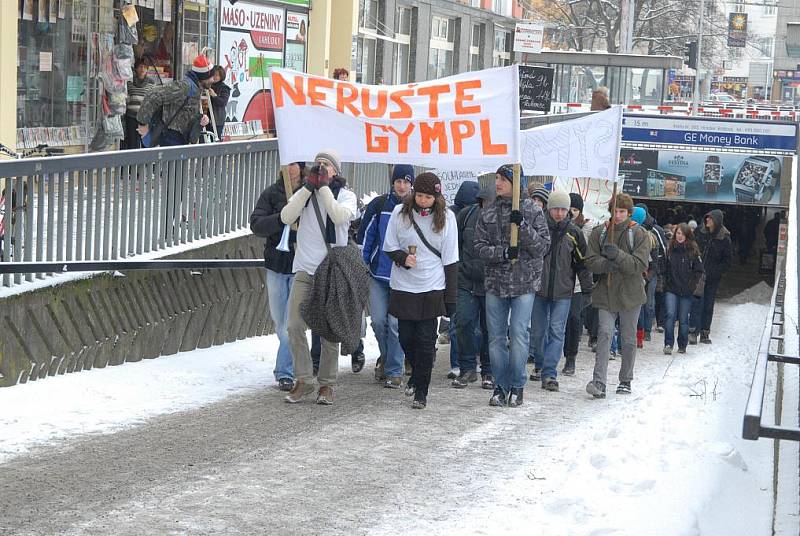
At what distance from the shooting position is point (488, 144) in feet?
33.4

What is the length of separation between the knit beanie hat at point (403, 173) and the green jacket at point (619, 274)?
202 centimetres

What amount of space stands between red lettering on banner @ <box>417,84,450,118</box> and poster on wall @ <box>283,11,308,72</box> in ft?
43.1

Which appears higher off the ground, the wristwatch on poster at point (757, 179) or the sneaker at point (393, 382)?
the wristwatch on poster at point (757, 179)

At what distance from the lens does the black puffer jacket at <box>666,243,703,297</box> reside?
17.6 m

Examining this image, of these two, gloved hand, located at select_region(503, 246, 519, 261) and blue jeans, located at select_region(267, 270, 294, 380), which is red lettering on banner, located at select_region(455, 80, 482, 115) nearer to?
gloved hand, located at select_region(503, 246, 519, 261)

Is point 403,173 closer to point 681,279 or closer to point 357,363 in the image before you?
point 357,363

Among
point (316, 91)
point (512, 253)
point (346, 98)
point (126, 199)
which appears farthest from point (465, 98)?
point (126, 199)

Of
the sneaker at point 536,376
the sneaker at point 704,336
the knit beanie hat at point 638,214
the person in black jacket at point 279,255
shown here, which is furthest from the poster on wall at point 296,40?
the person in black jacket at point 279,255

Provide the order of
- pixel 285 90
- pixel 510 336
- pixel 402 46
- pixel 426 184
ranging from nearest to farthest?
pixel 426 184
pixel 285 90
pixel 510 336
pixel 402 46

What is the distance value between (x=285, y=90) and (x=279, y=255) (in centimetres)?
127

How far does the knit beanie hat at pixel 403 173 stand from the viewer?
10.4m

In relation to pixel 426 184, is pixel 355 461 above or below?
below

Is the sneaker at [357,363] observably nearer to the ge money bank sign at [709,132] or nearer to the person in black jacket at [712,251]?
the person in black jacket at [712,251]

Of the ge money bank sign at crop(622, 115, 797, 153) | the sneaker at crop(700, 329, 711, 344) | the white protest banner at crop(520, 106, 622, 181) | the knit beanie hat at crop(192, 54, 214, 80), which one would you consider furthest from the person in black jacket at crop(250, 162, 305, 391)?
the ge money bank sign at crop(622, 115, 797, 153)
